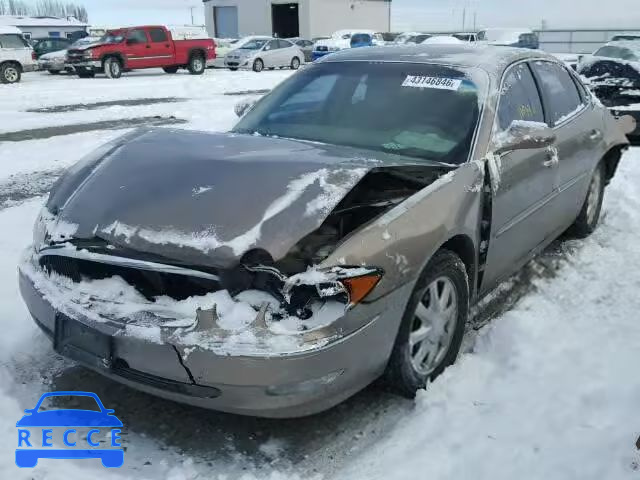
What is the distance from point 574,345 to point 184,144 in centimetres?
239

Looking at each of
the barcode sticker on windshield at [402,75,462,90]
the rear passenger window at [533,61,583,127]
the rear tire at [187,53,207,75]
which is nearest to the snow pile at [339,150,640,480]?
the rear passenger window at [533,61,583,127]

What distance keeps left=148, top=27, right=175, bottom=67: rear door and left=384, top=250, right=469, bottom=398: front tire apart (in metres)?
23.1

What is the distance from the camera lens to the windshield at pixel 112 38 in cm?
2325

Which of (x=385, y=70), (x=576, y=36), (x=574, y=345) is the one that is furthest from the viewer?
(x=576, y=36)

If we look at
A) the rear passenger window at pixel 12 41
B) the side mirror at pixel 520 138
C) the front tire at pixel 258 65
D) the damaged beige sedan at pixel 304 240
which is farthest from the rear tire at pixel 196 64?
the side mirror at pixel 520 138

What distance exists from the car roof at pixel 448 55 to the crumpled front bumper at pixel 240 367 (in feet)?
6.09

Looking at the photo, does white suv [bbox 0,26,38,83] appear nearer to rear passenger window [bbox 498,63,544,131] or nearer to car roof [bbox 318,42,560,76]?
car roof [bbox 318,42,560,76]

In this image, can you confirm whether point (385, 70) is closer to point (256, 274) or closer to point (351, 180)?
point (351, 180)

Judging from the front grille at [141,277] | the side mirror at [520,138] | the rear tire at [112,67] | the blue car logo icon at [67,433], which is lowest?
the rear tire at [112,67]

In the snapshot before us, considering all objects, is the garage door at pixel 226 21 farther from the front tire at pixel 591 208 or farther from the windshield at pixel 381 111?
the windshield at pixel 381 111

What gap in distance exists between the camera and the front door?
2333 cm

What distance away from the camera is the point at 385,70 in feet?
13.2

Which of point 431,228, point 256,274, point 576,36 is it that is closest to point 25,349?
point 256,274

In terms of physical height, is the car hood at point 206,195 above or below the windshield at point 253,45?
above
